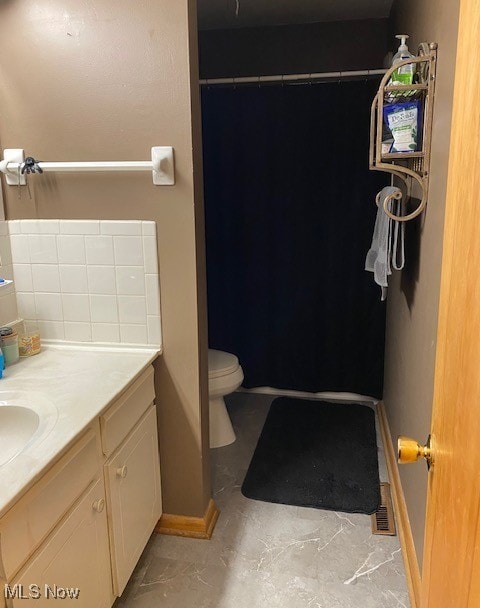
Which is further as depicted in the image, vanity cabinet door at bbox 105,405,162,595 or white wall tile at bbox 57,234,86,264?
white wall tile at bbox 57,234,86,264

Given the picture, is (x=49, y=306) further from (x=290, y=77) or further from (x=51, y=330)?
(x=290, y=77)

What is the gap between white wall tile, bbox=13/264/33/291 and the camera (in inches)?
77.9

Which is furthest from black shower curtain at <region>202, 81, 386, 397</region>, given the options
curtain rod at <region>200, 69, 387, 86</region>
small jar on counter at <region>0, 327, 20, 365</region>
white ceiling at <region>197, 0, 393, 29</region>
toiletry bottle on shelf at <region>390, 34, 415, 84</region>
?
small jar on counter at <region>0, 327, 20, 365</region>

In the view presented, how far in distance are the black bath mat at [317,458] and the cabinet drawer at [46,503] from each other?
3.62 ft

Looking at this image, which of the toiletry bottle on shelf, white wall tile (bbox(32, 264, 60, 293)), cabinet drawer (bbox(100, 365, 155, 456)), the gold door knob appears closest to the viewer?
the gold door knob

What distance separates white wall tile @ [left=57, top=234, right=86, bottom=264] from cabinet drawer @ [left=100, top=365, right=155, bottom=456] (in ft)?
1.59

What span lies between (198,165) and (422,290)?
2.91 feet

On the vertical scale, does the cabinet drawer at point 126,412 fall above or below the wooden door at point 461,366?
below

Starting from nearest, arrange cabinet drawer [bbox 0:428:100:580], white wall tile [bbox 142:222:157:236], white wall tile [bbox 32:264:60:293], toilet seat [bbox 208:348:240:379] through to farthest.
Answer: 1. cabinet drawer [bbox 0:428:100:580]
2. white wall tile [bbox 142:222:157:236]
3. white wall tile [bbox 32:264:60:293]
4. toilet seat [bbox 208:348:240:379]

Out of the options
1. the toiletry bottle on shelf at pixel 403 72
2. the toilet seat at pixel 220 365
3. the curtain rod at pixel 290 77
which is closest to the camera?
the toiletry bottle on shelf at pixel 403 72

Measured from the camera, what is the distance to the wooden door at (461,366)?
0.68m

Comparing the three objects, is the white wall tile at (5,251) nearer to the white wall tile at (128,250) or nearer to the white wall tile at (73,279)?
→ the white wall tile at (73,279)

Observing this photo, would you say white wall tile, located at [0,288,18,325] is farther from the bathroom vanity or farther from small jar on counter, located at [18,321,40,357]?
the bathroom vanity

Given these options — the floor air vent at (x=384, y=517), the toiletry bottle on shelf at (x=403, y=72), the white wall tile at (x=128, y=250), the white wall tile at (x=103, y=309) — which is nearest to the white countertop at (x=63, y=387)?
the white wall tile at (x=103, y=309)
